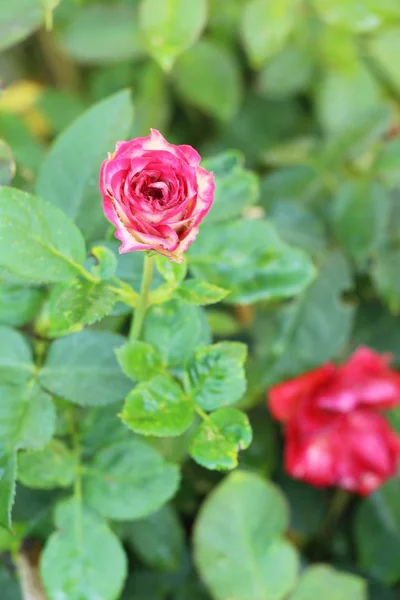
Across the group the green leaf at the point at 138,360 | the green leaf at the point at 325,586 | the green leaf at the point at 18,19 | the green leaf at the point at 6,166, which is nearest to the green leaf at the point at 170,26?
the green leaf at the point at 18,19

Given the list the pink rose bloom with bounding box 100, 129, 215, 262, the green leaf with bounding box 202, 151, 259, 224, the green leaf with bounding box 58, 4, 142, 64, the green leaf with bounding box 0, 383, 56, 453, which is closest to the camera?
the pink rose bloom with bounding box 100, 129, 215, 262

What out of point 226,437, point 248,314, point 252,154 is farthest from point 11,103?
point 226,437

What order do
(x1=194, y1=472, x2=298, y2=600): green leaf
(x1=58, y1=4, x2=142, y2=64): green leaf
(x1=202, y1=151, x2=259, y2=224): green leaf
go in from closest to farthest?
(x1=202, y1=151, x2=259, y2=224): green leaf → (x1=194, y1=472, x2=298, y2=600): green leaf → (x1=58, y1=4, x2=142, y2=64): green leaf

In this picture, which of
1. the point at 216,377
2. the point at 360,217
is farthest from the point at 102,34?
the point at 216,377

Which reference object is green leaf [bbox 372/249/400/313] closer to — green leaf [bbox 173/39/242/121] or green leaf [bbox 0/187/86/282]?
green leaf [bbox 173/39/242/121]

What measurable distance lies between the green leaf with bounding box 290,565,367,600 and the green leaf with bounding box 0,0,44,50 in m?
0.61

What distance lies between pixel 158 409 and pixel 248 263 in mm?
171

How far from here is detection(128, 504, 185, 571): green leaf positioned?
758mm

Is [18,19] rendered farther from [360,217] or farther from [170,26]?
[360,217]

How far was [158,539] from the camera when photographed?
30.0 inches

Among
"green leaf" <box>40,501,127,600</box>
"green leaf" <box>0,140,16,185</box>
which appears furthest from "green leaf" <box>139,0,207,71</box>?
"green leaf" <box>40,501,127,600</box>

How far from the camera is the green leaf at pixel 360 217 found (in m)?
0.86

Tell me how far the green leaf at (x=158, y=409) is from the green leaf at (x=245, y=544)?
277 millimetres

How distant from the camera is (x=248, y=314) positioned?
1.07 m
